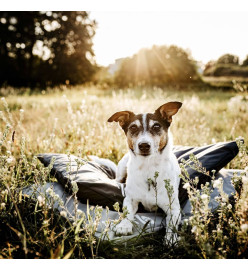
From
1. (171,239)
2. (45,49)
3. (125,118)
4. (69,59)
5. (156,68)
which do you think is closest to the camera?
(171,239)

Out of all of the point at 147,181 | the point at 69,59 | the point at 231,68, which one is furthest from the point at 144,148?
the point at 69,59

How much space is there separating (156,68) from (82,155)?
12267mm

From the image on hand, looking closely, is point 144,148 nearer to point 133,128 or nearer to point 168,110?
point 133,128

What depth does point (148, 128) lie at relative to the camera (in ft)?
9.55

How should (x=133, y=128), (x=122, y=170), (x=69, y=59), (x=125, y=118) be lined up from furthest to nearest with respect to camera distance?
1. (x=69, y=59)
2. (x=122, y=170)
3. (x=125, y=118)
4. (x=133, y=128)

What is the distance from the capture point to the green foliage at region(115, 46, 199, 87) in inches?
588

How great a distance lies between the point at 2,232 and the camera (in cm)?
252

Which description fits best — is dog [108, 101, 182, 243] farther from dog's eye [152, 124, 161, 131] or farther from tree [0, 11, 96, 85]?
tree [0, 11, 96, 85]

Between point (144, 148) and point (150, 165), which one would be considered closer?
point (144, 148)

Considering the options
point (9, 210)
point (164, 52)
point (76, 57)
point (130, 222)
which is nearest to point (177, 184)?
point (130, 222)

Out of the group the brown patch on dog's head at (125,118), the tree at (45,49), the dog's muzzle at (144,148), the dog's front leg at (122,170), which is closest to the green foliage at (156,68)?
the tree at (45,49)

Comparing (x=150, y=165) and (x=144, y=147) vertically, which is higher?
(x=144, y=147)

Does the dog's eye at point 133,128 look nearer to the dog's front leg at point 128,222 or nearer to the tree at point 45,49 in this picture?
the dog's front leg at point 128,222
